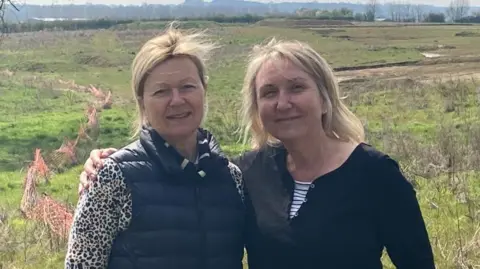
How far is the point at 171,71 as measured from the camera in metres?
2.58

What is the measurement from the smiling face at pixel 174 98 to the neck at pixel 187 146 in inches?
0.9

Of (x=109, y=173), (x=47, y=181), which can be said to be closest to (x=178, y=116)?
(x=109, y=173)

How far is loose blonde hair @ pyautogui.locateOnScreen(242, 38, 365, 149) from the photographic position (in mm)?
2803

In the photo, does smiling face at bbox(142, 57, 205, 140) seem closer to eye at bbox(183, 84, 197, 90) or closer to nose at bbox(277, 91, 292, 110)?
eye at bbox(183, 84, 197, 90)

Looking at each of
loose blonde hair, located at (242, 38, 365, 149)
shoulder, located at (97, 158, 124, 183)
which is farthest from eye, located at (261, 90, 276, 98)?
shoulder, located at (97, 158, 124, 183)

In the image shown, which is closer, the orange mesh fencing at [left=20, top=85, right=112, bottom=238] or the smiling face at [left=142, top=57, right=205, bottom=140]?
the smiling face at [left=142, top=57, right=205, bottom=140]

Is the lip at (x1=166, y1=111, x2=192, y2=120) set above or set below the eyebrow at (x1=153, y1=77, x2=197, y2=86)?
below

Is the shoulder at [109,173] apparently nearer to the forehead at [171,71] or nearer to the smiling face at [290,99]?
the forehead at [171,71]

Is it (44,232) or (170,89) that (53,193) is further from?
(170,89)

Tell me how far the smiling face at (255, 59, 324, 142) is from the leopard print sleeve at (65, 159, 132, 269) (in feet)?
2.44

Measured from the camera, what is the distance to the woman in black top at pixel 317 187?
2711 mm

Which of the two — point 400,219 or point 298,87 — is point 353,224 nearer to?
point 400,219

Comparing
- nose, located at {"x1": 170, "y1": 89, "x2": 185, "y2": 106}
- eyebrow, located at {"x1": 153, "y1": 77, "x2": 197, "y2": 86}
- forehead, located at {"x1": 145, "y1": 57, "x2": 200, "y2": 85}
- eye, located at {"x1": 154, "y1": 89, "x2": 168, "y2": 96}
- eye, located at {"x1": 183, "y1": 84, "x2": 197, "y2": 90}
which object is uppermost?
forehead, located at {"x1": 145, "y1": 57, "x2": 200, "y2": 85}

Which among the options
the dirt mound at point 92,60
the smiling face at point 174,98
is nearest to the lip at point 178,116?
the smiling face at point 174,98
